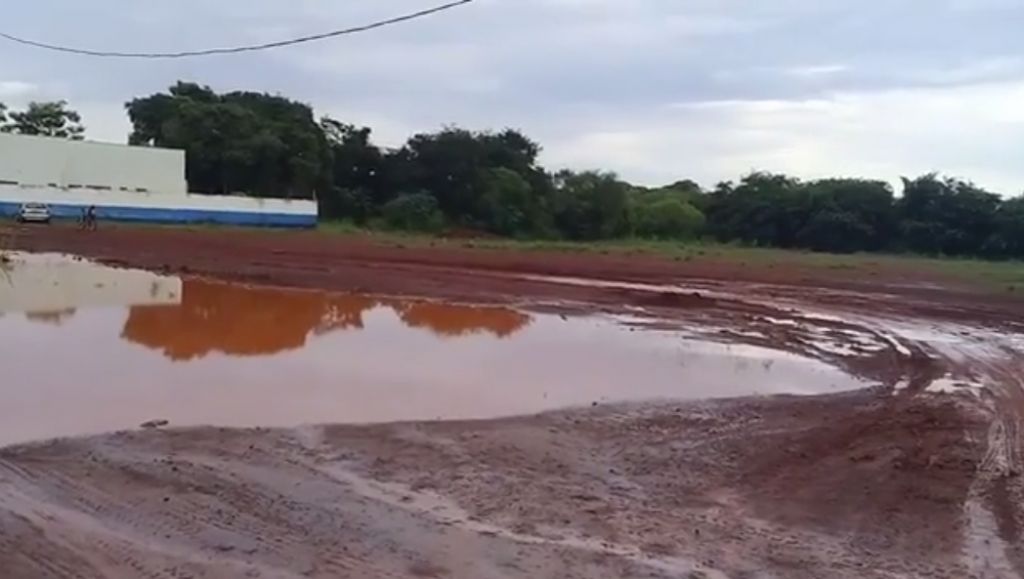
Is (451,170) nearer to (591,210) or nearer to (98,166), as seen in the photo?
(591,210)

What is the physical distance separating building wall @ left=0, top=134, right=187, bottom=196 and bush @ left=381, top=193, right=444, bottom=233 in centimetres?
1074

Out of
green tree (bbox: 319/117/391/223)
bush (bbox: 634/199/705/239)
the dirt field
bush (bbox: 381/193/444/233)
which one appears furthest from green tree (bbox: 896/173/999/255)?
the dirt field

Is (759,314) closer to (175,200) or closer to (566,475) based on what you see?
(566,475)

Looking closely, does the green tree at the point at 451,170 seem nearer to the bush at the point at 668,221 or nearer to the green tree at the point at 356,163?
→ the green tree at the point at 356,163

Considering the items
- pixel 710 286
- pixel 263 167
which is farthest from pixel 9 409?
pixel 263 167

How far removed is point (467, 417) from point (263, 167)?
49471mm

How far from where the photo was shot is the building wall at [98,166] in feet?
175

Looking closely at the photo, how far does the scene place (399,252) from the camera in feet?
121

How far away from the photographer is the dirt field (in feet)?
19.0

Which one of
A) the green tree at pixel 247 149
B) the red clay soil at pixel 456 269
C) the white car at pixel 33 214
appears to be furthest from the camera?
the green tree at pixel 247 149

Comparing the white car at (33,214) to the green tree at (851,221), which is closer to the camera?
the white car at (33,214)

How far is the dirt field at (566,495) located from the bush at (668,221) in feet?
170

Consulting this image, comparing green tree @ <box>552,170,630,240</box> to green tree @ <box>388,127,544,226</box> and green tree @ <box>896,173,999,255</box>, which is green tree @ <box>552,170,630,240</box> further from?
green tree @ <box>896,173,999,255</box>

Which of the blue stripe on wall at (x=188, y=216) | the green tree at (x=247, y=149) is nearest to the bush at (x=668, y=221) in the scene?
the green tree at (x=247, y=149)
